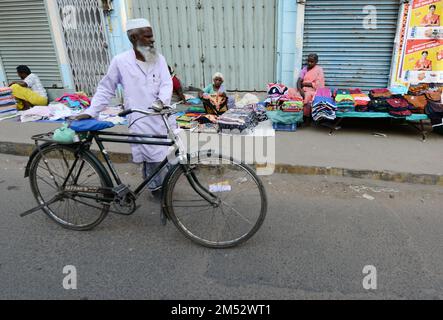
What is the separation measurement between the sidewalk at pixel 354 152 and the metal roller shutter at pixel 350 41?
1048 mm

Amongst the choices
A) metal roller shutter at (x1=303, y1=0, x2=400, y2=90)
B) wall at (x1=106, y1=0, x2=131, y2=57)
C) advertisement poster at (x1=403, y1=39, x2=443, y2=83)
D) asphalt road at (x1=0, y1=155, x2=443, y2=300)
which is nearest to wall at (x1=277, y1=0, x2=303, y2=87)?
metal roller shutter at (x1=303, y1=0, x2=400, y2=90)

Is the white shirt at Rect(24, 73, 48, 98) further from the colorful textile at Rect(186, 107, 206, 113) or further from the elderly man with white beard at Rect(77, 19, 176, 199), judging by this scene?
the elderly man with white beard at Rect(77, 19, 176, 199)

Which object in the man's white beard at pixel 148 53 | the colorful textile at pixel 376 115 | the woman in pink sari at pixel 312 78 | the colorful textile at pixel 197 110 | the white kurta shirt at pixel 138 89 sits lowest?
the colorful textile at pixel 197 110

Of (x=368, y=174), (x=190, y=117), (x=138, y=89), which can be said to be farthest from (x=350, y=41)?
(x=138, y=89)

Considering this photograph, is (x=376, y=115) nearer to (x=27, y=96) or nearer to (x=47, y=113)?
(x=47, y=113)

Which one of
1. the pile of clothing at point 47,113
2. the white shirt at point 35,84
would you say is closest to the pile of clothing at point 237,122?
the pile of clothing at point 47,113

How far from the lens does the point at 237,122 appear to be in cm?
509

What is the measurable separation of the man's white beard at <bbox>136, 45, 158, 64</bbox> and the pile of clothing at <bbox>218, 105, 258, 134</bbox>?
2333mm

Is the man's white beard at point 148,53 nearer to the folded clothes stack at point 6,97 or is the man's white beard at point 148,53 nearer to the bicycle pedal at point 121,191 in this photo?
the bicycle pedal at point 121,191

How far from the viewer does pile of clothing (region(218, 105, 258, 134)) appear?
5.12 metres

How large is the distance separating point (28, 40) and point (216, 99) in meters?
5.01

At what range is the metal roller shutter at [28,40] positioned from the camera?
7148mm

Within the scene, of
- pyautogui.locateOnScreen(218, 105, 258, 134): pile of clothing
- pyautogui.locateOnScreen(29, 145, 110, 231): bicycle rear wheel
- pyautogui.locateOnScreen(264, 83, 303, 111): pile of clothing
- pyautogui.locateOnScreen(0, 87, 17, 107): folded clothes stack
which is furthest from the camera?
pyautogui.locateOnScreen(0, 87, 17, 107): folded clothes stack
